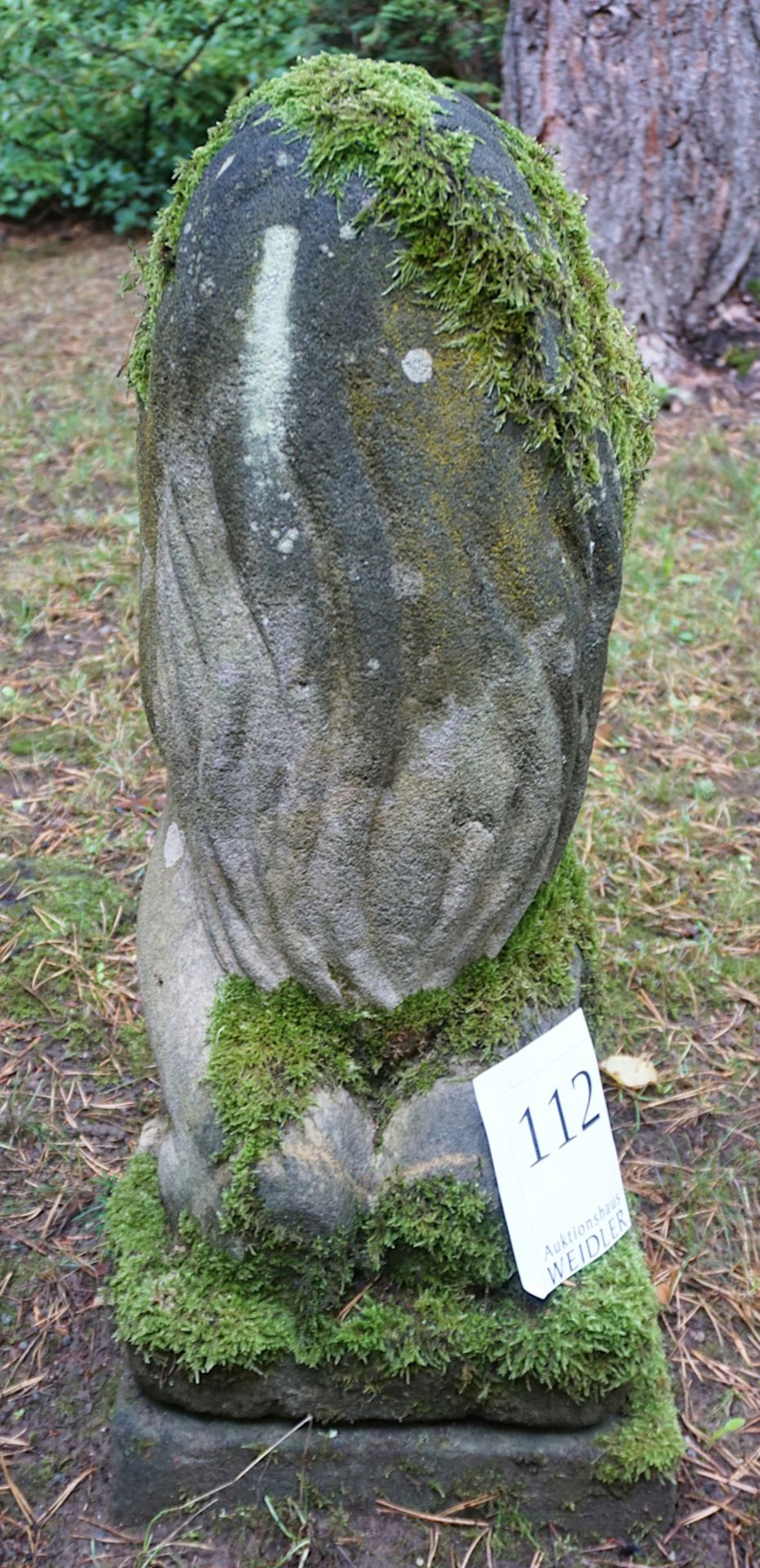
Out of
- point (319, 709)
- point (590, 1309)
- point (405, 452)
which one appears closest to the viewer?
point (405, 452)

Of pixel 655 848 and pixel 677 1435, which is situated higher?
pixel 677 1435

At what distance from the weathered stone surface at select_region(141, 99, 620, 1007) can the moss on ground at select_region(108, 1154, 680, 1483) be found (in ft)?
1.37

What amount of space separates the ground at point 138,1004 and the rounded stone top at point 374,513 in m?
0.85

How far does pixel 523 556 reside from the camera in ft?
5.22

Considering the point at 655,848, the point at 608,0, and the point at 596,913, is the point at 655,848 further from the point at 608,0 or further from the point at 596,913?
the point at 608,0

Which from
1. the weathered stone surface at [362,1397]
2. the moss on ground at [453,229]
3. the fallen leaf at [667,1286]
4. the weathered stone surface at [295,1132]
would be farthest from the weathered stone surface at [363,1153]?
the moss on ground at [453,229]

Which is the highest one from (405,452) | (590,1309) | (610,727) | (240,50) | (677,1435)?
(405,452)

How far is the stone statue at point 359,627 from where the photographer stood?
1.48 m

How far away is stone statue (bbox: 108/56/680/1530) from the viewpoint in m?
1.48

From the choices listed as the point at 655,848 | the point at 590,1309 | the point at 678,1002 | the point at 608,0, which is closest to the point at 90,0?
the point at 608,0

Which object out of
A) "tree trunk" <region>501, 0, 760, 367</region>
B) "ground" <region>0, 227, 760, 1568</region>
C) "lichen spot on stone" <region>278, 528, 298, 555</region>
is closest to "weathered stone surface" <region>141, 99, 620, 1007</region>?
"lichen spot on stone" <region>278, 528, 298, 555</region>

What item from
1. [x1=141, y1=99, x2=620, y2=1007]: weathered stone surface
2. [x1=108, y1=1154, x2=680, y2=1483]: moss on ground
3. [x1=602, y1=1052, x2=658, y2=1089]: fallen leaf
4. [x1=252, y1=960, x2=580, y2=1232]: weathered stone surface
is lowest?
[x1=602, y1=1052, x2=658, y2=1089]: fallen leaf

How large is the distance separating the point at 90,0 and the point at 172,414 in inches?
269

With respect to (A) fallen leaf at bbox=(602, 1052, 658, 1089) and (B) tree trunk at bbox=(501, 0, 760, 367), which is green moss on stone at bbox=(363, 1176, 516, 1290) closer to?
(A) fallen leaf at bbox=(602, 1052, 658, 1089)
